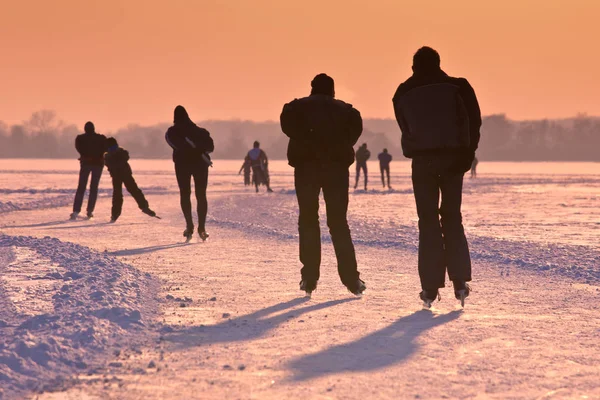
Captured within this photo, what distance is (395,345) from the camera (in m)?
5.45

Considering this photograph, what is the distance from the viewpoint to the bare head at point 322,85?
7293 millimetres

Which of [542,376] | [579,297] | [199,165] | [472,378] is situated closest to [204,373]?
[472,378]

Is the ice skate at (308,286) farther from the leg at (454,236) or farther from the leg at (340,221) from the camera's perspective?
the leg at (454,236)

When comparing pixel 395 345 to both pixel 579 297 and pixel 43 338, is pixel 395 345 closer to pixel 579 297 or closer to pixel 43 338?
pixel 43 338

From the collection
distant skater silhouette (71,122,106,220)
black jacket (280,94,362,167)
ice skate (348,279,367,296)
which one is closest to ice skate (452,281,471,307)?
ice skate (348,279,367,296)

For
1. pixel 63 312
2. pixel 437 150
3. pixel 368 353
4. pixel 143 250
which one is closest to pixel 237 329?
pixel 368 353

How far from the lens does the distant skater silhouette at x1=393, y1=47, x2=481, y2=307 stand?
6.55m

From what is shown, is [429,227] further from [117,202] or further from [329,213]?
[117,202]

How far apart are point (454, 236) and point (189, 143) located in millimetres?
6243

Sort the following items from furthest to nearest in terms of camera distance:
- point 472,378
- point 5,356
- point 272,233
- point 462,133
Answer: point 272,233, point 462,133, point 5,356, point 472,378

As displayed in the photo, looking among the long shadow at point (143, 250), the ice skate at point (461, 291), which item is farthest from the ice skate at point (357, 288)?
the long shadow at point (143, 250)

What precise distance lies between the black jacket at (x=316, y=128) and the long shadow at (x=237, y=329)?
1.29 meters

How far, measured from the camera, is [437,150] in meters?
6.58

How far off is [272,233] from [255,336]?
27.5ft
